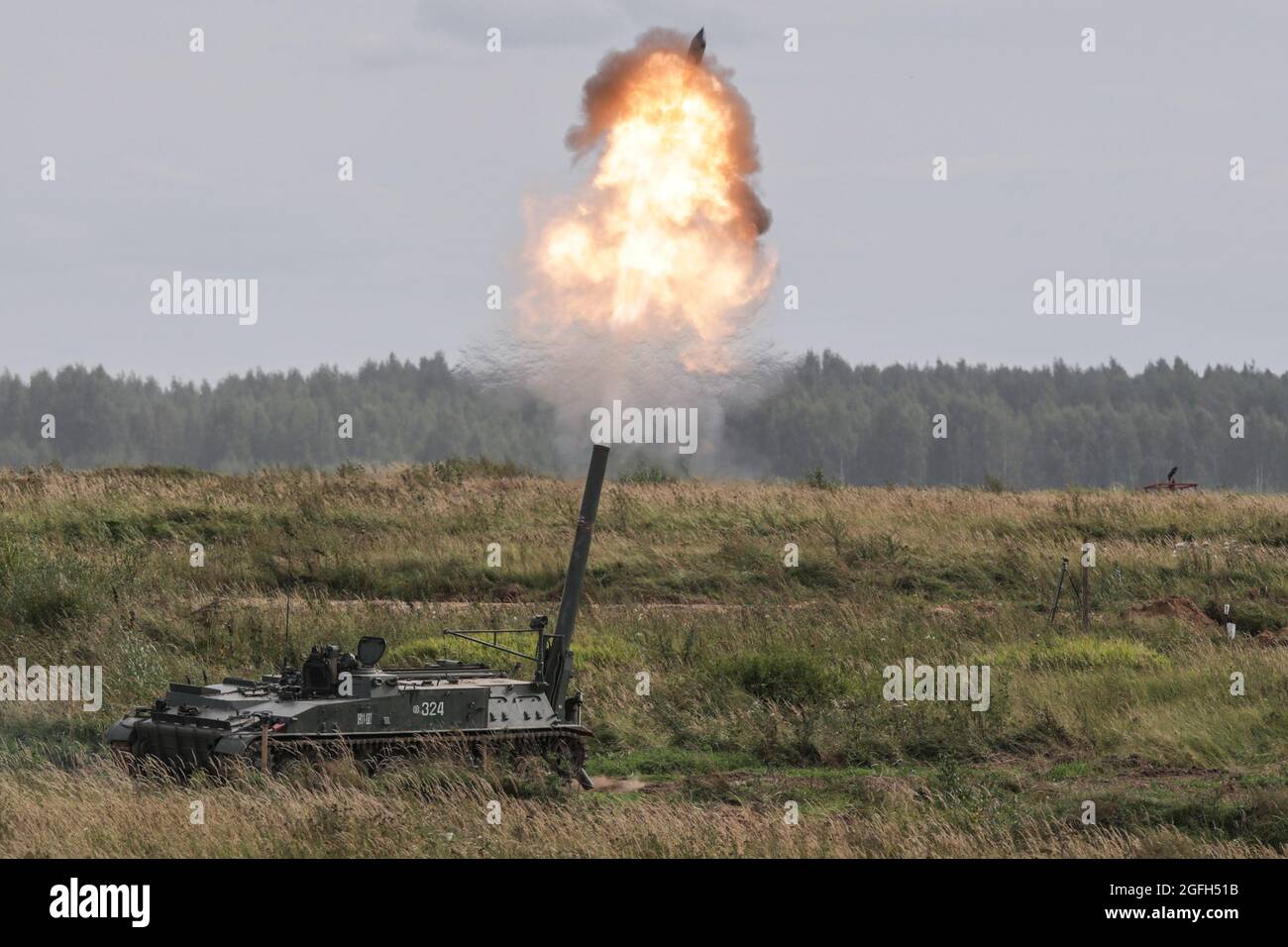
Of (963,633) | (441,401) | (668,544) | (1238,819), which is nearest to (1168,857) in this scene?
(1238,819)

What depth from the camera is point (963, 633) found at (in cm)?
2723

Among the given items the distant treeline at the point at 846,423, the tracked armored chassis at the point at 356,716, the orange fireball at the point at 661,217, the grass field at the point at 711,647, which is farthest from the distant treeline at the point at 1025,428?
the tracked armored chassis at the point at 356,716

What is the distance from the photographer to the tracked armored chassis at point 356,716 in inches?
639

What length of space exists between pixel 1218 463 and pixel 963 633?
102 m

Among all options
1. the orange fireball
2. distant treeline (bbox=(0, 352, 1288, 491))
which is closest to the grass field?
the orange fireball

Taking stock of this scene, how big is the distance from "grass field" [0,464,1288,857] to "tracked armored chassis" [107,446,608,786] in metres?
0.40

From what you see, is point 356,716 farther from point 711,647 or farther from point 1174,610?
point 1174,610

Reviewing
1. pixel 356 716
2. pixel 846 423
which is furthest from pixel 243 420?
pixel 356 716

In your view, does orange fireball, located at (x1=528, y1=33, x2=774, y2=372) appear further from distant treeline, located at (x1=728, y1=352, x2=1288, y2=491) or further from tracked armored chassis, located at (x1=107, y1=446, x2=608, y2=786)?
distant treeline, located at (x1=728, y1=352, x2=1288, y2=491)

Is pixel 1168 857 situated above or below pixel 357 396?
below

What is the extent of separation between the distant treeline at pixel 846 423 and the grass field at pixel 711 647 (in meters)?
44.2

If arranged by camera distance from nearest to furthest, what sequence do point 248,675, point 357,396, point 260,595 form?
point 248,675 < point 260,595 < point 357,396

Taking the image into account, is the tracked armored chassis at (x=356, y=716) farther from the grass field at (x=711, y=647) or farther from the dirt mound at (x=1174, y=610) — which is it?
the dirt mound at (x=1174, y=610)
